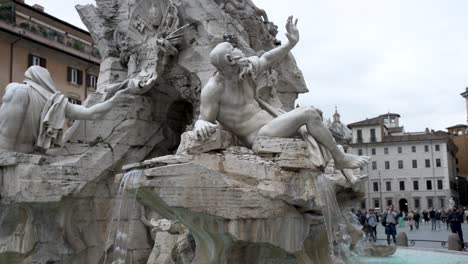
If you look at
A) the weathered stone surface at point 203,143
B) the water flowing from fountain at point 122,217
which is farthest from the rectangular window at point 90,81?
the weathered stone surface at point 203,143

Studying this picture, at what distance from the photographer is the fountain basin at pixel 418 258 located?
354 inches

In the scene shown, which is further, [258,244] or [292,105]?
[292,105]

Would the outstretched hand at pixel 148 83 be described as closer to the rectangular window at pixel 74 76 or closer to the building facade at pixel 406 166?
the rectangular window at pixel 74 76

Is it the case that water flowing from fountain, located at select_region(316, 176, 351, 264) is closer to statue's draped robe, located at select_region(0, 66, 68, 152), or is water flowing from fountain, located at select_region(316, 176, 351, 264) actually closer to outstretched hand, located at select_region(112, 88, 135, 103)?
outstretched hand, located at select_region(112, 88, 135, 103)

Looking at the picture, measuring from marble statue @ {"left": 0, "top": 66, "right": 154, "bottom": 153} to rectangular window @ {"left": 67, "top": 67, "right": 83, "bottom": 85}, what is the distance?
1988 centimetres

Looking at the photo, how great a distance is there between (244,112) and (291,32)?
4.03ft

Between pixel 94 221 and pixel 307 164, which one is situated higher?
pixel 307 164

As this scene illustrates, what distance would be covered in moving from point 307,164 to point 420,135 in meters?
63.3

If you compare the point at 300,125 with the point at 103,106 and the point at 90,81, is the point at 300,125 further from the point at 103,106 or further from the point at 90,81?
the point at 90,81

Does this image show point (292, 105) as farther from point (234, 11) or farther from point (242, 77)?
point (242, 77)

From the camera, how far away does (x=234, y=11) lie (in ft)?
27.1

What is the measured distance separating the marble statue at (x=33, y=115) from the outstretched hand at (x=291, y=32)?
2.96 m

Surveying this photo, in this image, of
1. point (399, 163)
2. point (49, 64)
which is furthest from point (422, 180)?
point (49, 64)

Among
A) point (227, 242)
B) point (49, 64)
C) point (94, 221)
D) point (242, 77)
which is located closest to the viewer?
point (227, 242)
